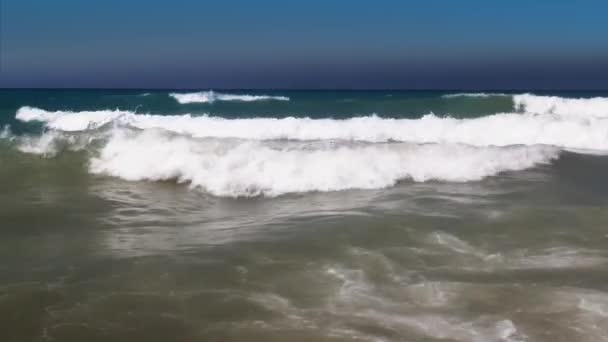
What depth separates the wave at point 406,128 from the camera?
70.2 ft

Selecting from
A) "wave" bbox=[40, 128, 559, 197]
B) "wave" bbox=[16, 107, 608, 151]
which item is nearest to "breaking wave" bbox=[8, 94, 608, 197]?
"wave" bbox=[40, 128, 559, 197]

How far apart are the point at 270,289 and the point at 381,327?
1379mm

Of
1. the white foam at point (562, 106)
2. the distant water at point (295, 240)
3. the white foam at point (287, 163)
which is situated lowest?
the distant water at point (295, 240)

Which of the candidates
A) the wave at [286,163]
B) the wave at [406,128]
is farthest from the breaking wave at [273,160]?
the wave at [406,128]

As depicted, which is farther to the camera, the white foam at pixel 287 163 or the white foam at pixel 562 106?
the white foam at pixel 562 106

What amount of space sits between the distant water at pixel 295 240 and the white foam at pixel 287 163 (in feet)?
0.15

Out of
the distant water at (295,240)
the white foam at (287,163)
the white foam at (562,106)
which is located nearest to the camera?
the distant water at (295,240)

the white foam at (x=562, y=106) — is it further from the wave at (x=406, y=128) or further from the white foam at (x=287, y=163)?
the white foam at (x=287, y=163)

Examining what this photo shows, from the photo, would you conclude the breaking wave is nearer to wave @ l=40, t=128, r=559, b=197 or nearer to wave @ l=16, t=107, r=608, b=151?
wave @ l=40, t=128, r=559, b=197

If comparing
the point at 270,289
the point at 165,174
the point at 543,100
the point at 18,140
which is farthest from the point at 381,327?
the point at 543,100

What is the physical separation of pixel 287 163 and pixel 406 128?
493 inches

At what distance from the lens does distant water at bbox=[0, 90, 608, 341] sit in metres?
5.20

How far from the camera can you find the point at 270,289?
19.7 feet

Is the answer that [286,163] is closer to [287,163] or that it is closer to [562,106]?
[287,163]
